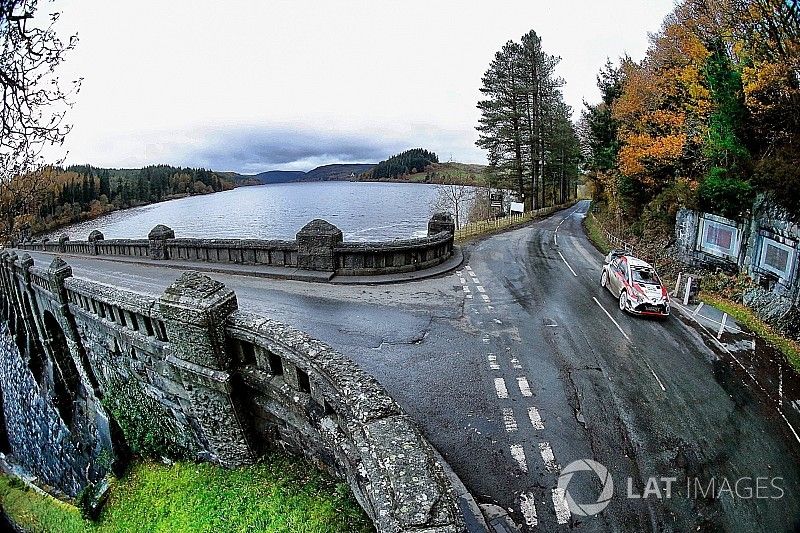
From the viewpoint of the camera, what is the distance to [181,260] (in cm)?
2100

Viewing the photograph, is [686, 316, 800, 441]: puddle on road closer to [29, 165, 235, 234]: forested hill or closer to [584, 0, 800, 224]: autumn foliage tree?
[584, 0, 800, 224]: autumn foliage tree

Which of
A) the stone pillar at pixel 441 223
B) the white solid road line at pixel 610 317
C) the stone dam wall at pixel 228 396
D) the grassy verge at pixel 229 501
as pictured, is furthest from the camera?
the stone pillar at pixel 441 223

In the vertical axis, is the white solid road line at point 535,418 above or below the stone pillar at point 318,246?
below

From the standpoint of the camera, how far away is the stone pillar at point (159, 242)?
2148 centimetres

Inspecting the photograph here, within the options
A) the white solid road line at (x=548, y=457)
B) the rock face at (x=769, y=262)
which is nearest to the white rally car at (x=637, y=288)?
the rock face at (x=769, y=262)

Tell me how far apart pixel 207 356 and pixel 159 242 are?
18.0 metres

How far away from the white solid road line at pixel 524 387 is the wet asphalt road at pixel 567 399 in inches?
0.8

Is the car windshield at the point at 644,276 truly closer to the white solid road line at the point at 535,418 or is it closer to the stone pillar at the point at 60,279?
the white solid road line at the point at 535,418

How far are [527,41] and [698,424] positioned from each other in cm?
3539

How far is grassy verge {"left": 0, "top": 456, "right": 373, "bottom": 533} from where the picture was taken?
4867 millimetres

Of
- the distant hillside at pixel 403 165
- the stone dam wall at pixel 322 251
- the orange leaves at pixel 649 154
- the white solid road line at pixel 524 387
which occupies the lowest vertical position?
the white solid road line at pixel 524 387

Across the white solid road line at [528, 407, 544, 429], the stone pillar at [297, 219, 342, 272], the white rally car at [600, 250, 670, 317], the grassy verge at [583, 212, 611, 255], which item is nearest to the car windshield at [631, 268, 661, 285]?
the white rally car at [600, 250, 670, 317]

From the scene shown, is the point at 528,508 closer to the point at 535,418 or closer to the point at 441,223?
the point at 535,418

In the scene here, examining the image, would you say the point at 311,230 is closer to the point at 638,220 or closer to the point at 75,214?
the point at 638,220
